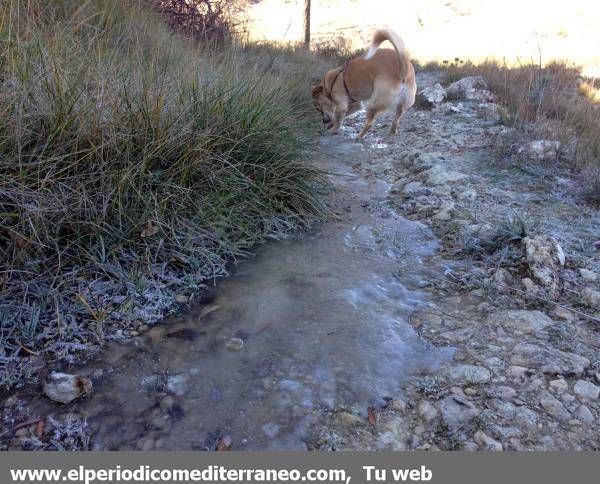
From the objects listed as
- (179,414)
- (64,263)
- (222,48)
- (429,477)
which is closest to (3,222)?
(64,263)

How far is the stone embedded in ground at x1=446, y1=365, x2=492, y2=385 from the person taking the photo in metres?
1.79

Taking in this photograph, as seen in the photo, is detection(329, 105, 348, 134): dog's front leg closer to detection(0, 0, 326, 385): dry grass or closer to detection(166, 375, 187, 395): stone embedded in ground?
detection(0, 0, 326, 385): dry grass

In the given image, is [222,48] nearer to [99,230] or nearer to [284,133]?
[284,133]

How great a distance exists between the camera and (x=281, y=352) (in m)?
1.96

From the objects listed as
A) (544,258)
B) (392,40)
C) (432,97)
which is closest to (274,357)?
(544,258)

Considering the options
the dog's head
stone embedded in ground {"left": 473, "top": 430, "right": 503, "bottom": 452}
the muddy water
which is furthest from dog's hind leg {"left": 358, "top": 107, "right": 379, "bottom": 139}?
stone embedded in ground {"left": 473, "top": 430, "right": 503, "bottom": 452}

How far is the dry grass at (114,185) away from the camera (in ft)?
6.52

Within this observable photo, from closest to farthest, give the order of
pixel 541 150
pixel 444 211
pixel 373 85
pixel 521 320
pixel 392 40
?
pixel 521 320 → pixel 444 211 → pixel 541 150 → pixel 392 40 → pixel 373 85

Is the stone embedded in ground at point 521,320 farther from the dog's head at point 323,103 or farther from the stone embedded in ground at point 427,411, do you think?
the dog's head at point 323,103

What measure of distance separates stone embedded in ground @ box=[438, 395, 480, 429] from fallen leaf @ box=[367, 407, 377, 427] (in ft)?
0.76

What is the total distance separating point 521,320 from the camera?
212 cm

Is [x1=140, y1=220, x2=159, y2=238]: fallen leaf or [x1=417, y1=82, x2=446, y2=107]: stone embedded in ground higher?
[x1=417, y1=82, x2=446, y2=107]: stone embedded in ground

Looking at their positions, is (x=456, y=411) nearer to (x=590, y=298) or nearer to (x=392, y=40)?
(x=590, y=298)

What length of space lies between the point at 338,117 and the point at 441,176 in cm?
252
